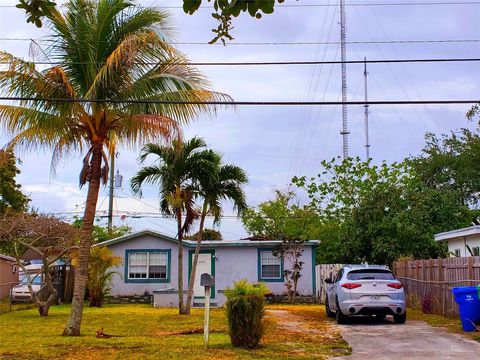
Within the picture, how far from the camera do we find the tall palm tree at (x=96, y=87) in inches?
514

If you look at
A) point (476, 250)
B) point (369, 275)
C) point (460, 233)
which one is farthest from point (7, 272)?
point (476, 250)

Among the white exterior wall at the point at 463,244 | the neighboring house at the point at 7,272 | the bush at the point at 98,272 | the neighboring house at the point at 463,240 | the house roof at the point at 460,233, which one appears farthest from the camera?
the neighboring house at the point at 7,272

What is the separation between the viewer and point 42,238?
22.2 m

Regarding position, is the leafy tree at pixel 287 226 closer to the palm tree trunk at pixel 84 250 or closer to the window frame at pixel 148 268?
the window frame at pixel 148 268

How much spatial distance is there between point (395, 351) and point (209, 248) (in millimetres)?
17638

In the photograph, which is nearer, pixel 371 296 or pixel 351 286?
pixel 371 296

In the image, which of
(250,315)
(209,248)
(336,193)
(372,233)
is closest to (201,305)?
(209,248)

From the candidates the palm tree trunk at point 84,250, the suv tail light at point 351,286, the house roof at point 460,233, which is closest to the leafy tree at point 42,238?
the palm tree trunk at point 84,250

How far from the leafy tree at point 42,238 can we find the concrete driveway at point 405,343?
32.4 feet

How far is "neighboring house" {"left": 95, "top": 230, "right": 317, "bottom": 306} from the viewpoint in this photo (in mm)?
28062

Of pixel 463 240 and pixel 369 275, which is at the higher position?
pixel 463 240

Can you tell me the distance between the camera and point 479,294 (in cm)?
1329

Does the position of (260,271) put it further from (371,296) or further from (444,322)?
(444,322)

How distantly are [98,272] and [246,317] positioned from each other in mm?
15270
